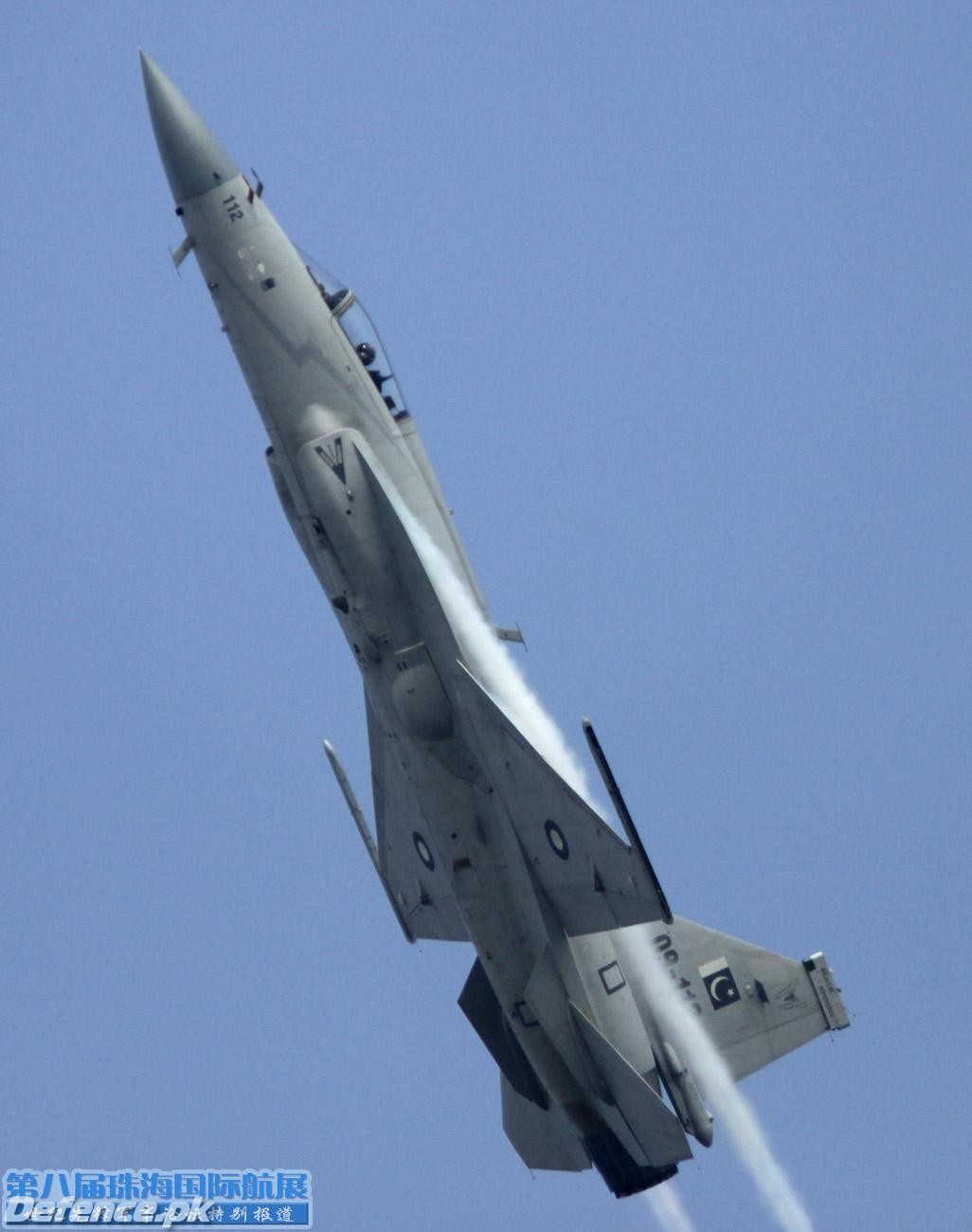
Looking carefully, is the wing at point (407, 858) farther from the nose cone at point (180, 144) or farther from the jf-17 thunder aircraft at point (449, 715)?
the nose cone at point (180, 144)

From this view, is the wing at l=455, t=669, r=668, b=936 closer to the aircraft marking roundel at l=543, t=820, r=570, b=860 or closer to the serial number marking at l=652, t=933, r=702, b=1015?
the aircraft marking roundel at l=543, t=820, r=570, b=860

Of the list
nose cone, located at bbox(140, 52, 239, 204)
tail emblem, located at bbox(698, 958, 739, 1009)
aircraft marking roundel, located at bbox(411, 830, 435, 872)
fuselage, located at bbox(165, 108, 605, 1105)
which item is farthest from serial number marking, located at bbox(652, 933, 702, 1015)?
nose cone, located at bbox(140, 52, 239, 204)

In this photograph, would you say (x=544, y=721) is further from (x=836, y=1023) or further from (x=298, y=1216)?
(x=298, y=1216)

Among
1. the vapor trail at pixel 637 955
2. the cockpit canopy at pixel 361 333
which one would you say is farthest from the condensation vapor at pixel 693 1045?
the cockpit canopy at pixel 361 333

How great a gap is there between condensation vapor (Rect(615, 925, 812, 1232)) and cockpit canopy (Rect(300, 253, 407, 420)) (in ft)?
26.4

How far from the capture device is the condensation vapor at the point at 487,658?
24609 mm

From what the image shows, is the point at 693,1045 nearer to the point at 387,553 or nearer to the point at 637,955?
the point at 637,955

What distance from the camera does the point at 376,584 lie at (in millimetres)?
24531

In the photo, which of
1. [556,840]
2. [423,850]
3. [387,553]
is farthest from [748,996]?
[387,553]

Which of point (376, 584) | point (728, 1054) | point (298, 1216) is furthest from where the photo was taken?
point (298, 1216)

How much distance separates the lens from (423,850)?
27.7 m

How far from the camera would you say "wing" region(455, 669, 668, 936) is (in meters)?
24.3

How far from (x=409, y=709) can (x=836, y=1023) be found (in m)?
7.80

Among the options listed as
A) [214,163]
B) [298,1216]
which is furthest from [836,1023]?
[214,163]
